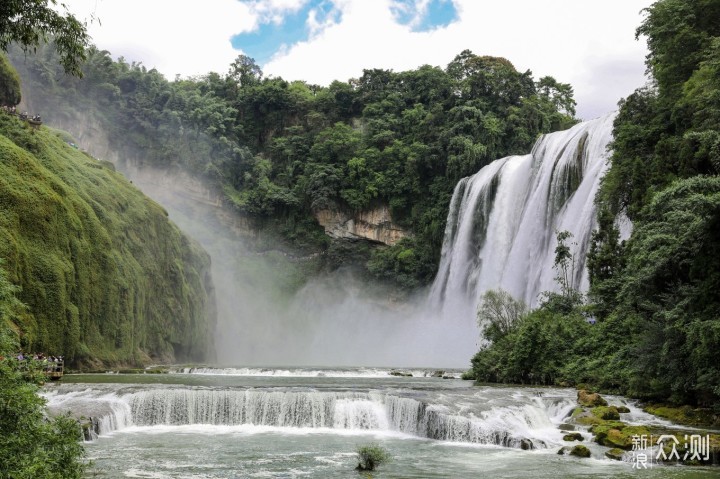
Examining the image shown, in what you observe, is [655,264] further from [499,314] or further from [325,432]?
[499,314]

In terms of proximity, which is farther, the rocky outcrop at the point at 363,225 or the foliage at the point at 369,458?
the rocky outcrop at the point at 363,225

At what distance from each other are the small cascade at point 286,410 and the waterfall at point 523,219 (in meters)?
15.9

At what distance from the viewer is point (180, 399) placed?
19.8 metres

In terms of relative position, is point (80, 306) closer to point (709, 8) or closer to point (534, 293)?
point (534, 293)

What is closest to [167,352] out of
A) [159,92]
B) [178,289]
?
[178,289]

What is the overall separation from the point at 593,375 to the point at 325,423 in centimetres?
1029

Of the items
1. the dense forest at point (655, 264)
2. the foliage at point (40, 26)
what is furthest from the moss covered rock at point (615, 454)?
the foliage at point (40, 26)

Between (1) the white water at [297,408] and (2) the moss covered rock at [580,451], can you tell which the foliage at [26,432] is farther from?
(2) the moss covered rock at [580,451]

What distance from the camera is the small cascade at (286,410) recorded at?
741 inches

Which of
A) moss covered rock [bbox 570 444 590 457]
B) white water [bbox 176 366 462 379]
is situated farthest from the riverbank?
white water [bbox 176 366 462 379]

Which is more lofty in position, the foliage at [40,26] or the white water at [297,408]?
the foliage at [40,26]

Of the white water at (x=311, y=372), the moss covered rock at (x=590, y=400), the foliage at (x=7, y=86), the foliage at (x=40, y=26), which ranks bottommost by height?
the white water at (x=311, y=372)

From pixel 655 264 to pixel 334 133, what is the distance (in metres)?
48.7

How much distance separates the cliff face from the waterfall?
19343 mm
